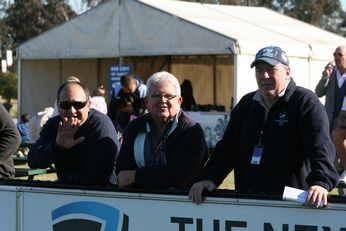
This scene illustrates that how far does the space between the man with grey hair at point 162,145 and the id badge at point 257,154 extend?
1.12 feet

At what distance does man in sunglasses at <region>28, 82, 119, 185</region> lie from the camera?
4879mm

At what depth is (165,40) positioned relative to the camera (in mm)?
18219

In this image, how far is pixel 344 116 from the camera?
17.6 ft

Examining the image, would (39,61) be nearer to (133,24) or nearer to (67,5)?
(133,24)

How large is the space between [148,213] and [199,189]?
0.38 metres

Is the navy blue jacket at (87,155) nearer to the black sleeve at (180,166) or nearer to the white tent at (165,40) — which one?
the black sleeve at (180,166)

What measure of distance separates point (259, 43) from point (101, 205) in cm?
1293

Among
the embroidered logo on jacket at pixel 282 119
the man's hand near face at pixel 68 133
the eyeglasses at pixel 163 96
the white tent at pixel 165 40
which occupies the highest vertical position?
the white tent at pixel 165 40

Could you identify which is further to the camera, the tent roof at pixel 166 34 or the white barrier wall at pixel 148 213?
the tent roof at pixel 166 34

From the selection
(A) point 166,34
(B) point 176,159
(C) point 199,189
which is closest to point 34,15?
(A) point 166,34

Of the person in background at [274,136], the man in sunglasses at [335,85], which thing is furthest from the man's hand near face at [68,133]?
the man in sunglasses at [335,85]

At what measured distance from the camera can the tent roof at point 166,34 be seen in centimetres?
1736

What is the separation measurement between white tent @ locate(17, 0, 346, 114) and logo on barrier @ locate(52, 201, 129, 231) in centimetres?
1179

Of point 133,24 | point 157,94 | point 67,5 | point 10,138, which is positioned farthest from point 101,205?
point 67,5
